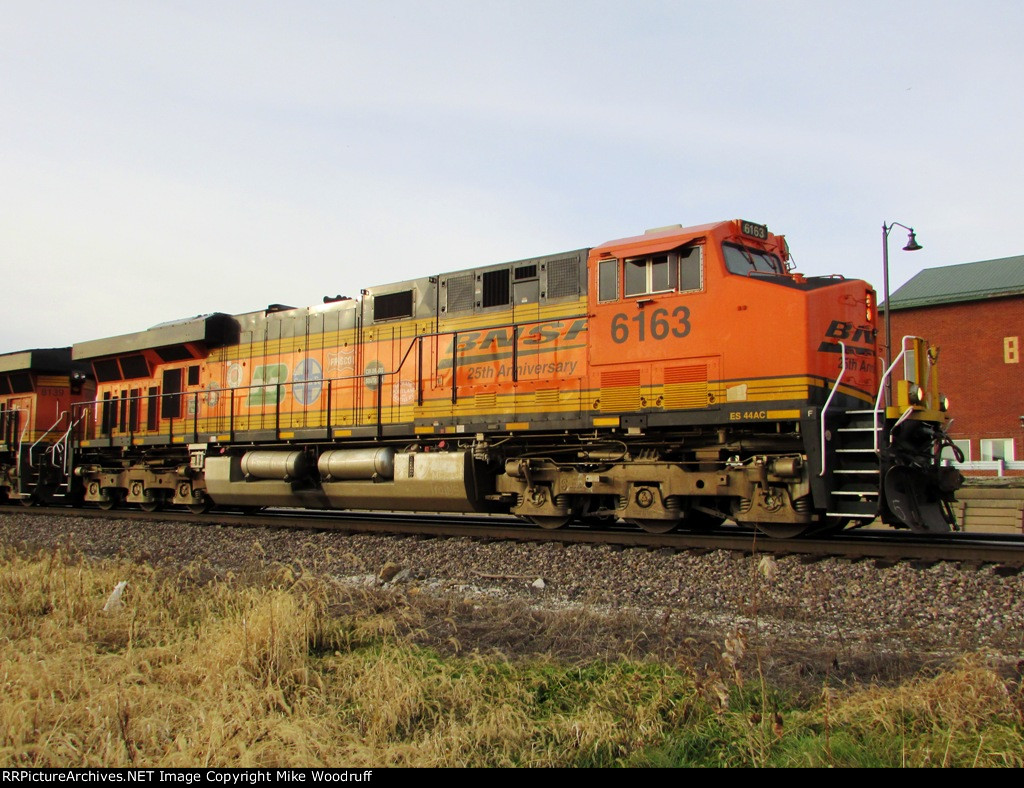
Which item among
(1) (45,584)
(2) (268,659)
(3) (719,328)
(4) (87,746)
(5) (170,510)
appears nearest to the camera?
(4) (87,746)

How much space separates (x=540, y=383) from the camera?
34.8 feet

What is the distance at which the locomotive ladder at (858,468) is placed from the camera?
802cm

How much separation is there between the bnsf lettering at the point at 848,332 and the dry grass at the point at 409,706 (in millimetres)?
5337

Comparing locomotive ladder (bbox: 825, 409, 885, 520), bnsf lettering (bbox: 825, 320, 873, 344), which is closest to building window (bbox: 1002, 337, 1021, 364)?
bnsf lettering (bbox: 825, 320, 873, 344)

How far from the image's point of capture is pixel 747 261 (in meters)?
9.45

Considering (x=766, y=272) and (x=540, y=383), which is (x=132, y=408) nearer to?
(x=540, y=383)

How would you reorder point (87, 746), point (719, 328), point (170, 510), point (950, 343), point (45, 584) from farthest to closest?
point (950, 343) < point (170, 510) < point (719, 328) < point (45, 584) < point (87, 746)

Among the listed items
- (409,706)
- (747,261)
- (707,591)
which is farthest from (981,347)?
(409,706)

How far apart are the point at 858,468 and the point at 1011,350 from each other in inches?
1232

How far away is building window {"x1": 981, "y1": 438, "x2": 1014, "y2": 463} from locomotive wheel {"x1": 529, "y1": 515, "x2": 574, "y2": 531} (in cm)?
3068

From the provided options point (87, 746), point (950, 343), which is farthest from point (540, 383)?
point (950, 343)

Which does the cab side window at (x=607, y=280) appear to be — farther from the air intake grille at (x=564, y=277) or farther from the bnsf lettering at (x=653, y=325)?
the air intake grille at (x=564, y=277)

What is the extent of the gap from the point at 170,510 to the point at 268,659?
508 inches

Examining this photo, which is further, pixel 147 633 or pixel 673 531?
pixel 673 531
